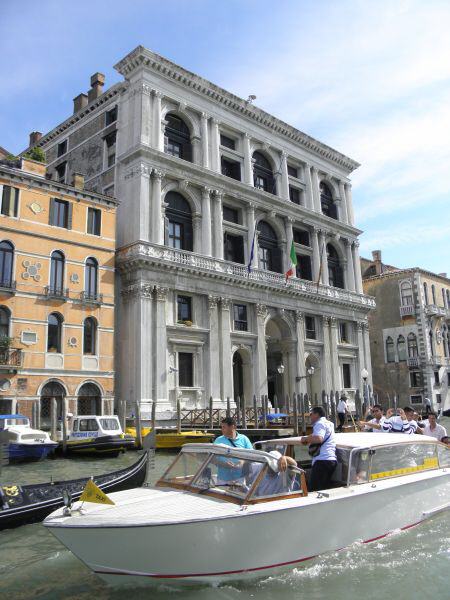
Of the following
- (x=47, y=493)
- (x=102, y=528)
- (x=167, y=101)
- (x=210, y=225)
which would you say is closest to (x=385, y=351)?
(x=210, y=225)

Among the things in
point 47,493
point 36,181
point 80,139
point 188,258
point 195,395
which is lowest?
point 47,493

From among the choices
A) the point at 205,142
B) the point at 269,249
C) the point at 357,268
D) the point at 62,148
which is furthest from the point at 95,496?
the point at 357,268

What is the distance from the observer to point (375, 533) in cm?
671

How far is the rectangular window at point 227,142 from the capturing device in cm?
3006

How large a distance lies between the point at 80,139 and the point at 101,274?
35.0ft

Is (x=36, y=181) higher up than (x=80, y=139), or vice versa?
(x=80, y=139)

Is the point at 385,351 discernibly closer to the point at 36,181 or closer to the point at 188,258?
the point at 188,258

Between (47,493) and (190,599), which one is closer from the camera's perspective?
(190,599)

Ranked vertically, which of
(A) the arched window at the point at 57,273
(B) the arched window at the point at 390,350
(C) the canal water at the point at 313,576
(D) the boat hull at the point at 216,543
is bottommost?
(C) the canal water at the point at 313,576

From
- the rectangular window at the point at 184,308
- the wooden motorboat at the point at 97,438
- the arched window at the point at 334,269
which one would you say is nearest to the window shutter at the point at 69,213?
the rectangular window at the point at 184,308

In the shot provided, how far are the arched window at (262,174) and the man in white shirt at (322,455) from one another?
25.5 meters

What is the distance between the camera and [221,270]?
2661 centimetres

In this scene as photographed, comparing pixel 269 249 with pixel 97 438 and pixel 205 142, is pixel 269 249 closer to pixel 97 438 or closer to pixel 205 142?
pixel 205 142

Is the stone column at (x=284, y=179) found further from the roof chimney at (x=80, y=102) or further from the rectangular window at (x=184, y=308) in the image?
the roof chimney at (x=80, y=102)
